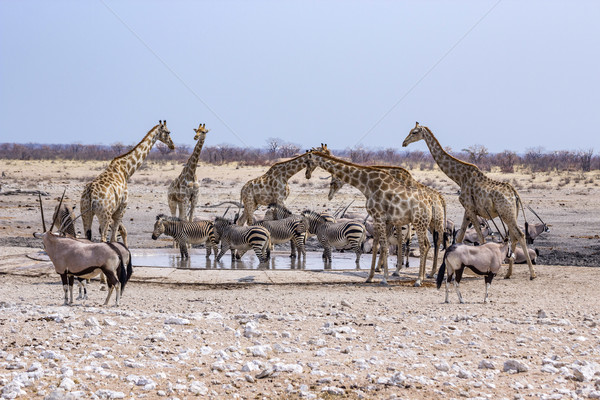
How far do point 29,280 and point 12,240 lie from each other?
21.8 ft

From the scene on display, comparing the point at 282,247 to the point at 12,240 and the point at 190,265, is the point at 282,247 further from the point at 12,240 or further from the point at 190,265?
the point at 12,240

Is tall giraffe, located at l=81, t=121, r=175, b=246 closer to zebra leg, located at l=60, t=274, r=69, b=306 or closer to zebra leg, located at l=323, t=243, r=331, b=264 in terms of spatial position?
zebra leg, located at l=60, t=274, r=69, b=306

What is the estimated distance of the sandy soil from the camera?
6.76 meters

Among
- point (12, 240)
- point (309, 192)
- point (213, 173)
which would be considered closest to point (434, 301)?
point (12, 240)

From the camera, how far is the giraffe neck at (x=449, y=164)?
1491 cm

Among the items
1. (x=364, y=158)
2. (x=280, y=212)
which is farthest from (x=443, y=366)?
(x=364, y=158)

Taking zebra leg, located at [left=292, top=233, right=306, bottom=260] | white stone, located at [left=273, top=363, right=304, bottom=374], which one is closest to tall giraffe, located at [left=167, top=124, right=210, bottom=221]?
zebra leg, located at [left=292, top=233, right=306, bottom=260]

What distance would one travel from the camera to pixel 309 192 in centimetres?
3581

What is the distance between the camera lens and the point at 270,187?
56.9ft

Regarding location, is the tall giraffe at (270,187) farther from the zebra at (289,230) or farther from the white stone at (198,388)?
the white stone at (198,388)

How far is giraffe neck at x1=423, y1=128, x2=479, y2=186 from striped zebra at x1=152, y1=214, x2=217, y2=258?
4.55 m

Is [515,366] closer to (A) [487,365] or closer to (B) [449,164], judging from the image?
(A) [487,365]

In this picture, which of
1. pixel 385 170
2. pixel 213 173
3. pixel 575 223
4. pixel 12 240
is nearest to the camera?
pixel 385 170

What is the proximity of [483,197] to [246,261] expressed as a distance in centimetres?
480
